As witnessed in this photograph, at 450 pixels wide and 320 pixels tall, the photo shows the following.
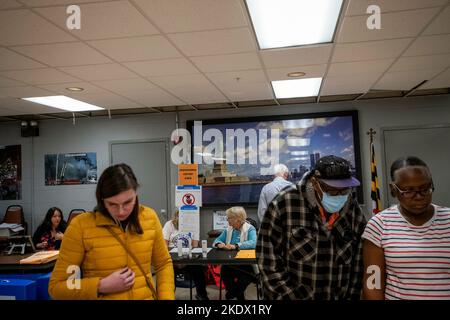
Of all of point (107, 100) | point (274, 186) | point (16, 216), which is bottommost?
point (16, 216)

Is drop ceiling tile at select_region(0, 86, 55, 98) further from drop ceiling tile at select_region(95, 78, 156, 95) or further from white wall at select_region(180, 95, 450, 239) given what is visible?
white wall at select_region(180, 95, 450, 239)

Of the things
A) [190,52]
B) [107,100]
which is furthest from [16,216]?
[190,52]

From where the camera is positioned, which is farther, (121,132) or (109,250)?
(121,132)

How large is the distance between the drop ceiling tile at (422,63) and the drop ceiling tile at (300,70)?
28.8 inches

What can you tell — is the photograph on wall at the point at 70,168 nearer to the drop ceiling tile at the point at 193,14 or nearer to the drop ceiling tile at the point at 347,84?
the drop ceiling tile at the point at 347,84

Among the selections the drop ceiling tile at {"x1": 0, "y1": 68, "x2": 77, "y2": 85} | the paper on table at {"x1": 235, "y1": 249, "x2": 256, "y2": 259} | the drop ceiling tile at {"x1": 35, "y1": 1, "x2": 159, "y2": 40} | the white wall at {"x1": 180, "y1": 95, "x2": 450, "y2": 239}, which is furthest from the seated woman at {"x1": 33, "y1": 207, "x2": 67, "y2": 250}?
the white wall at {"x1": 180, "y1": 95, "x2": 450, "y2": 239}

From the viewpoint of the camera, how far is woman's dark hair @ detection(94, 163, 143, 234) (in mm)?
1343

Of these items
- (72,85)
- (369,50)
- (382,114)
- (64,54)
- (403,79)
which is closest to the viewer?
(64,54)

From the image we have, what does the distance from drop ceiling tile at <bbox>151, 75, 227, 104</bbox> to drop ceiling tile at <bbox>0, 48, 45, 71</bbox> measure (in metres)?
1.15

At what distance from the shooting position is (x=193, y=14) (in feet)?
7.47

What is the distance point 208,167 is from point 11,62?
327cm

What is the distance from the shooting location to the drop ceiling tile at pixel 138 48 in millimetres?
2680

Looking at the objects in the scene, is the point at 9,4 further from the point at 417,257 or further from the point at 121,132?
the point at 121,132

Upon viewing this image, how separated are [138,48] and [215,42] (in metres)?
0.64
